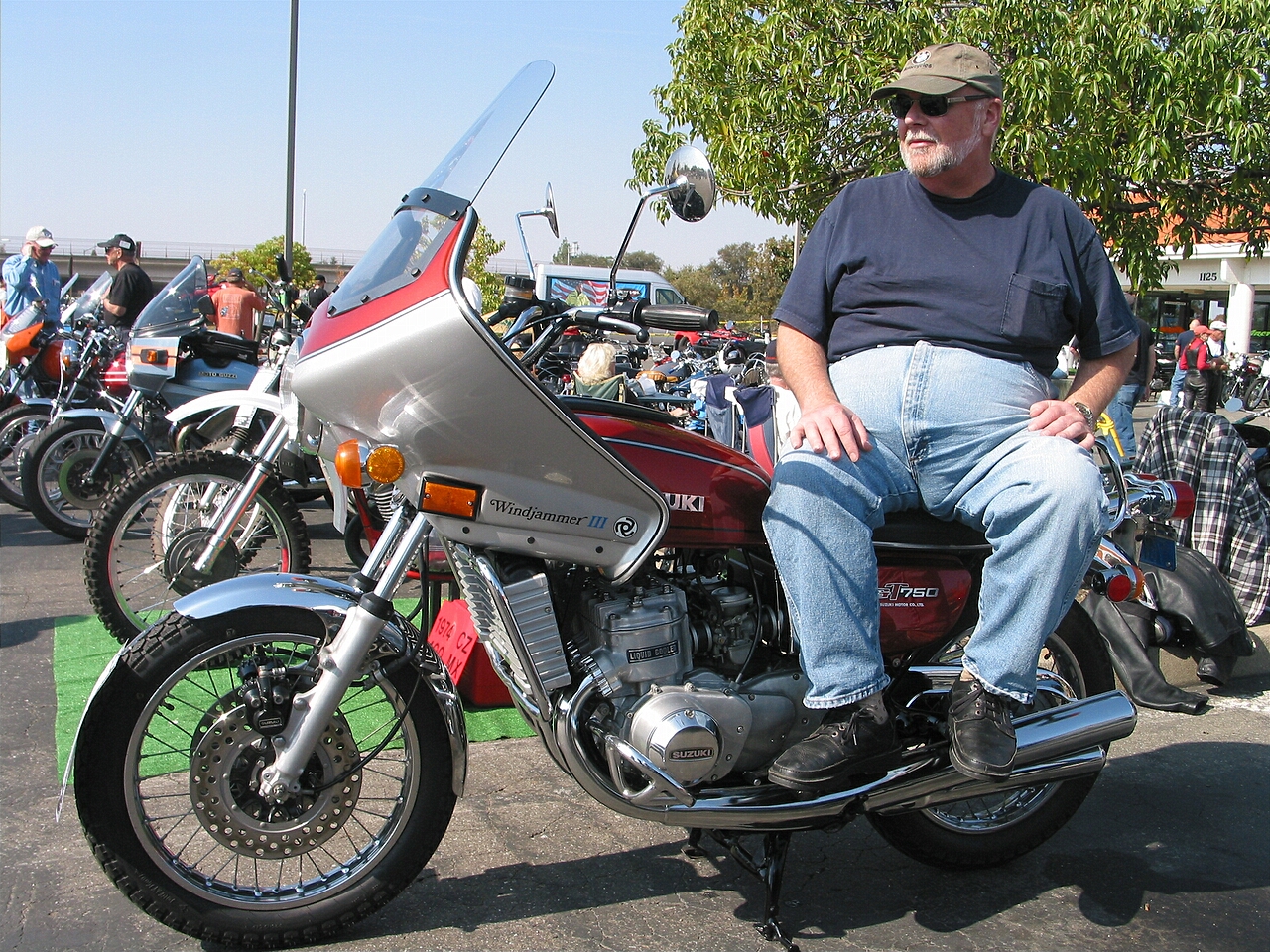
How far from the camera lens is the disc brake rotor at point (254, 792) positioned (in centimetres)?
237

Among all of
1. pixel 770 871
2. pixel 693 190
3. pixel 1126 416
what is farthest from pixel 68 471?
pixel 1126 416

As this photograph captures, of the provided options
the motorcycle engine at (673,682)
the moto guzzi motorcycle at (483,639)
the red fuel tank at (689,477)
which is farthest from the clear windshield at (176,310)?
the motorcycle engine at (673,682)

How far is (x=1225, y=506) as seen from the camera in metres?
5.35

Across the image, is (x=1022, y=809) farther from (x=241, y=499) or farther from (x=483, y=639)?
(x=241, y=499)

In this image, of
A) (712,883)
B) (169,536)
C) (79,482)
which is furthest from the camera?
(79,482)

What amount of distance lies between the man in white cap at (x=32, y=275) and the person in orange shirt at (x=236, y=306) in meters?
1.50

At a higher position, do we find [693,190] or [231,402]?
[693,190]

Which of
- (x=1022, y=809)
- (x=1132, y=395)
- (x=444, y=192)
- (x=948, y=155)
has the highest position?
(x=948, y=155)

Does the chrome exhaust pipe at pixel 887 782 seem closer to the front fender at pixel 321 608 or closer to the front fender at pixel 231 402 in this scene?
the front fender at pixel 321 608

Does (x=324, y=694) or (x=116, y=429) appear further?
(x=116, y=429)

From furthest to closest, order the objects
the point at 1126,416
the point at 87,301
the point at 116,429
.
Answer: the point at 87,301, the point at 1126,416, the point at 116,429

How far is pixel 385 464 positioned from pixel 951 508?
133 centimetres

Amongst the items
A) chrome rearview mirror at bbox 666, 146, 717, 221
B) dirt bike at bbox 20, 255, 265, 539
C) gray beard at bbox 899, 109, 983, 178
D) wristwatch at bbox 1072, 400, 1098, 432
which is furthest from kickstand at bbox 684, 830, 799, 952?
dirt bike at bbox 20, 255, 265, 539

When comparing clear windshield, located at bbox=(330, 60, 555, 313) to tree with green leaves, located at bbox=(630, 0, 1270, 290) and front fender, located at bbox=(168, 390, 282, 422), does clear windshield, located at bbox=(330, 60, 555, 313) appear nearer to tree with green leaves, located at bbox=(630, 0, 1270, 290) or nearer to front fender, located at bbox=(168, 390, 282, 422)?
front fender, located at bbox=(168, 390, 282, 422)
